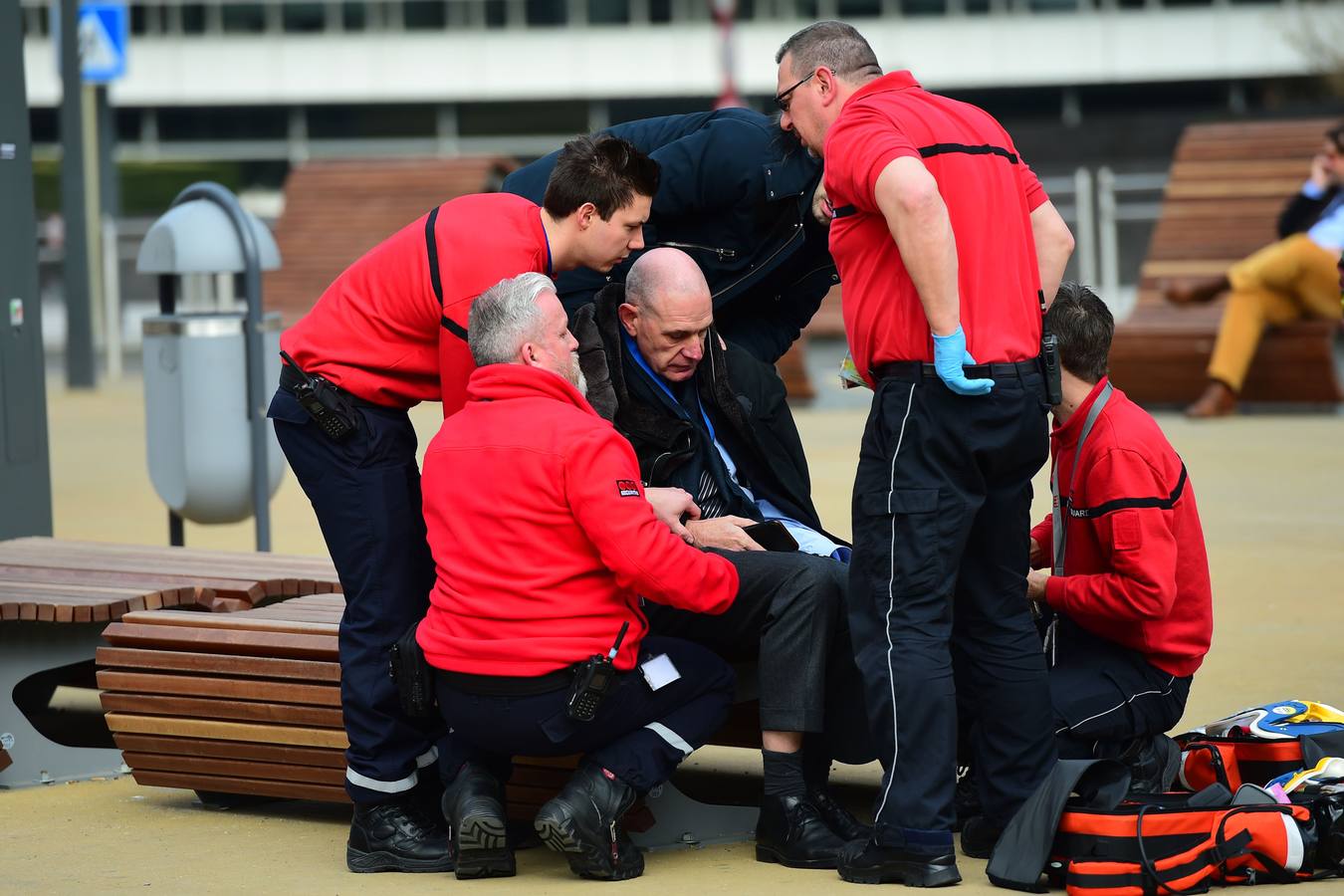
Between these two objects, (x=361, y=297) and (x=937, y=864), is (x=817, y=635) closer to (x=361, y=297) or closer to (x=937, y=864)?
(x=937, y=864)

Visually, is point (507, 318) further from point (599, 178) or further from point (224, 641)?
point (224, 641)

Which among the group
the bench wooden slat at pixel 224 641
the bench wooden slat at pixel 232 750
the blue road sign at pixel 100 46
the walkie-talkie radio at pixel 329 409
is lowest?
the bench wooden slat at pixel 232 750

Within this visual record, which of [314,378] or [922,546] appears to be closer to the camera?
[922,546]

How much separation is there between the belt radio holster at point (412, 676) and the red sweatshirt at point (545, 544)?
0.13 ft

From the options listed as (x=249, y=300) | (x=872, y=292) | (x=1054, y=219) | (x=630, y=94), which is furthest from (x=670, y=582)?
(x=630, y=94)

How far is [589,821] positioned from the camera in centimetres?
425

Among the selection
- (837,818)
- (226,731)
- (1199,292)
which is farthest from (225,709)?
(1199,292)

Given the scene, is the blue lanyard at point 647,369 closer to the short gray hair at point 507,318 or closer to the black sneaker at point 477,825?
the short gray hair at point 507,318

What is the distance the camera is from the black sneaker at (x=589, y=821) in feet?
13.9

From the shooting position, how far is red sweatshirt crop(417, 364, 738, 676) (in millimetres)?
4230

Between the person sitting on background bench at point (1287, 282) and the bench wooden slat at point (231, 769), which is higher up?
the person sitting on background bench at point (1287, 282)

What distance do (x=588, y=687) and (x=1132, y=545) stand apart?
4.52 ft

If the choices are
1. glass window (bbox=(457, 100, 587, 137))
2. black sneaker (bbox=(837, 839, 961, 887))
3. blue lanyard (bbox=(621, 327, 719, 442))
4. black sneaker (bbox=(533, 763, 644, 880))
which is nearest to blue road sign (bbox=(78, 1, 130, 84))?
blue lanyard (bbox=(621, 327, 719, 442))

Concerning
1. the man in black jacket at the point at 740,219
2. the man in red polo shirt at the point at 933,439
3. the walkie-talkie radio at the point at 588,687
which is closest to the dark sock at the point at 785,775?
the man in red polo shirt at the point at 933,439
